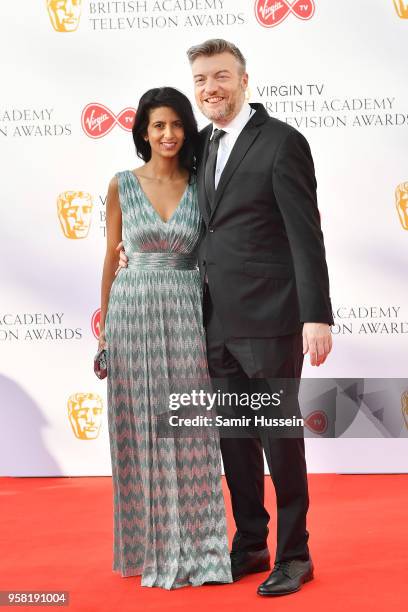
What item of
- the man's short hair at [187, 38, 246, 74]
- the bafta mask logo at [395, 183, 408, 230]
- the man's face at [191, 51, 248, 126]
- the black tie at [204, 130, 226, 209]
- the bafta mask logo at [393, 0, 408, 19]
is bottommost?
the bafta mask logo at [395, 183, 408, 230]

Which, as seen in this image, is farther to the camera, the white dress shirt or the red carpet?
the white dress shirt

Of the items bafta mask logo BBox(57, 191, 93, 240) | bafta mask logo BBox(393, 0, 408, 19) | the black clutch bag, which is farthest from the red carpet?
bafta mask logo BBox(393, 0, 408, 19)

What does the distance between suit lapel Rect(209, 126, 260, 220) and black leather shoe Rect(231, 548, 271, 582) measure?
3.49 ft

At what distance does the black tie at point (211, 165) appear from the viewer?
2917 mm

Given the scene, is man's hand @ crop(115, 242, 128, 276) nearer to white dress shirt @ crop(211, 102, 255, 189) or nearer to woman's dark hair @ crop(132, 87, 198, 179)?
woman's dark hair @ crop(132, 87, 198, 179)

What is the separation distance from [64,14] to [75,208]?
0.91 metres

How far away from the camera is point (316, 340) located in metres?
2.78

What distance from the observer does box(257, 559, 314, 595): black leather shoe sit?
2859 mm

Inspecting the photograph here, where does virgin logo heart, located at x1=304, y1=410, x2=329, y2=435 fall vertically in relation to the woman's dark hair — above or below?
below

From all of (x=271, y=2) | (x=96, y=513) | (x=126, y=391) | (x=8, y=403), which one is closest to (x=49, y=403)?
(x=8, y=403)

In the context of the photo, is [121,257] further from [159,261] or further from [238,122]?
[238,122]

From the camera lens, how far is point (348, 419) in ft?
15.4

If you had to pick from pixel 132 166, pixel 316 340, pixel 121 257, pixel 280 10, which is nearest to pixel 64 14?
pixel 132 166

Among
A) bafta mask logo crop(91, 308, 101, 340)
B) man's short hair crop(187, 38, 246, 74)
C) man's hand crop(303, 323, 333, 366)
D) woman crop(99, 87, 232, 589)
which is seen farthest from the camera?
bafta mask logo crop(91, 308, 101, 340)
